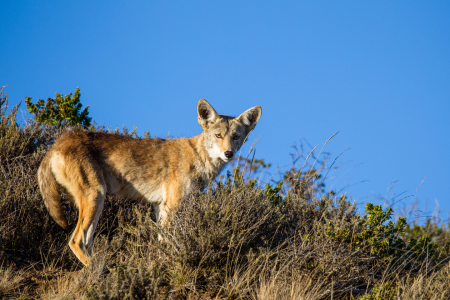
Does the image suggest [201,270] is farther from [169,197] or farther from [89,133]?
[89,133]

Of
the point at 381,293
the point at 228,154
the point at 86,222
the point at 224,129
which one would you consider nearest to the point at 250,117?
the point at 224,129

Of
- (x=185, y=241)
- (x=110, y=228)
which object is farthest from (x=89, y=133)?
(x=185, y=241)

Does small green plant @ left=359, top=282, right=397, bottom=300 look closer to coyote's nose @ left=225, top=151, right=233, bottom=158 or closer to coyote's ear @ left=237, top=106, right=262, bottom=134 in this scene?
coyote's nose @ left=225, top=151, right=233, bottom=158

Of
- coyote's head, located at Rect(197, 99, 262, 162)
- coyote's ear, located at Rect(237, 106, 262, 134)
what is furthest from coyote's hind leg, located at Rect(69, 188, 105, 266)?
coyote's ear, located at Rect(237, 106, 262, 134)

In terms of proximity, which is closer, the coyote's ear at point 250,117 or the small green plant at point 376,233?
the small green plant at point 376,233

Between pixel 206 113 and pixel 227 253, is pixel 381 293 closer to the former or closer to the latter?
pixel 227 253

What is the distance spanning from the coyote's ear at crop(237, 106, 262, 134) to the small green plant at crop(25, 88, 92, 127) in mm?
3480

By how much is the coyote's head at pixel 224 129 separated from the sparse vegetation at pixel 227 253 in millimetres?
469

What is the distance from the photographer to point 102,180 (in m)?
5.43

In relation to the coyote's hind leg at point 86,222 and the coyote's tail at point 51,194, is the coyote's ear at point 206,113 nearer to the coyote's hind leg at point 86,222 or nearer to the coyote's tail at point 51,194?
the coyote's hind leg at point 86,222

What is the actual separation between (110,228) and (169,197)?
1.12 m

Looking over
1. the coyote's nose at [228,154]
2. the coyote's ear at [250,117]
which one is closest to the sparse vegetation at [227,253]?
the coyote's nose at [228,154]

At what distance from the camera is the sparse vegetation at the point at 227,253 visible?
4.41 metres

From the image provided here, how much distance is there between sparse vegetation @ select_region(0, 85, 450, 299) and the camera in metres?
4.41
